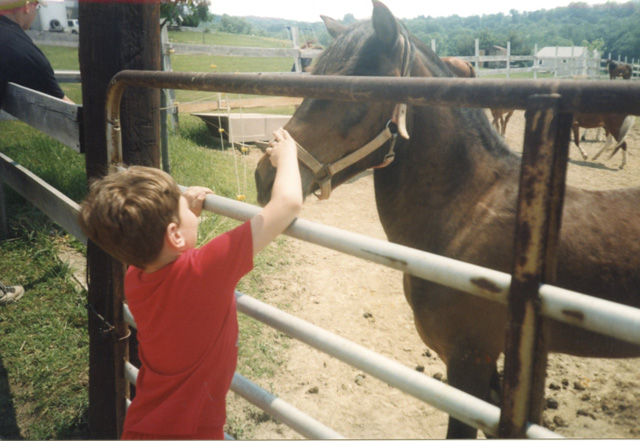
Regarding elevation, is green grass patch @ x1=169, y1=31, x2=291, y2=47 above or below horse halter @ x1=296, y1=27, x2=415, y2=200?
above

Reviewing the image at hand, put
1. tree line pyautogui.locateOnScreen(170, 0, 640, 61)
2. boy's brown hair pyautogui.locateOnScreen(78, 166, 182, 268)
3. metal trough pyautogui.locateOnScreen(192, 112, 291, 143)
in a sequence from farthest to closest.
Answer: tree line pyautogui.locateOnScreen(170, 0, 640, 61), metal trough pyautogui.locateOnScreen(192, 112, 291, 143), boy's brown hair pyautogui.locateOnScreen(78, 166, 182, 268)

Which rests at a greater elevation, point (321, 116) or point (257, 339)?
point (321, 116)

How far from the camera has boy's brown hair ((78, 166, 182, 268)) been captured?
1.22 m

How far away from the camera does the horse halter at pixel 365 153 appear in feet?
6.37

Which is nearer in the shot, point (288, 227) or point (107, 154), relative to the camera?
point (288, 227)

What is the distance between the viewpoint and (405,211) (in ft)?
6.98

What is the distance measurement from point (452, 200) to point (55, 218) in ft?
8.06

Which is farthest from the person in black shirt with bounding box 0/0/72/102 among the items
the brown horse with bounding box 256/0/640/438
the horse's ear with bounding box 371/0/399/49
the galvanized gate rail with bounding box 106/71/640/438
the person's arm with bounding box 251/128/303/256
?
the galvanized gate rail with bounding box 106/71/640/438

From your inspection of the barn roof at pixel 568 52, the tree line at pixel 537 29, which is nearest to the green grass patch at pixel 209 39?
the tree line at pixel 537 29

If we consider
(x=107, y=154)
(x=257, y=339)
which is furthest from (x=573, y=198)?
(x=257, y=339)

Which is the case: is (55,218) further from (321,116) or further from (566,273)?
(566,273)

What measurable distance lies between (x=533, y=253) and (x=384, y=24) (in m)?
1.43

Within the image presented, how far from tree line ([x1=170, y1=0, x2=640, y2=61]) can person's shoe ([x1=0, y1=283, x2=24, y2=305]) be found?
178ft

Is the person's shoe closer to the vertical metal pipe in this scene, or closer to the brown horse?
the brown horse
